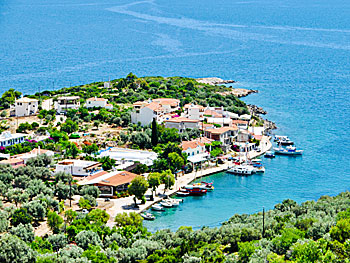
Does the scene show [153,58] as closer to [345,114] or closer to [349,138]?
[345,114]

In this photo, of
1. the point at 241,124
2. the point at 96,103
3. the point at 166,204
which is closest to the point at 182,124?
the point at 241,124

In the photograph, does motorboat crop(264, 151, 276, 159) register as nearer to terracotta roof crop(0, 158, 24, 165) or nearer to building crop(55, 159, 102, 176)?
building crop(55, 159, 102, 176)

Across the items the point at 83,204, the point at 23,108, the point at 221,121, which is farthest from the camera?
the point at 23,108

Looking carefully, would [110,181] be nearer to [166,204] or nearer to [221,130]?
[166,204]

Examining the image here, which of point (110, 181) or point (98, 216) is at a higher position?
point (110, 181)

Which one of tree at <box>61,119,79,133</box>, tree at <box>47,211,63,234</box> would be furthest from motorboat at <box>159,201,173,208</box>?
tree at <box>61,119,79,133</box>

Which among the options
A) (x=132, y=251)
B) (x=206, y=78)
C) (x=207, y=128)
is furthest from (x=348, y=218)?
(x=206, y=78)
